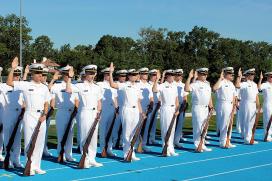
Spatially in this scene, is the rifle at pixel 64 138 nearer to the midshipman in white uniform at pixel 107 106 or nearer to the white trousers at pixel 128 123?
the white trousers at pixel 128 123

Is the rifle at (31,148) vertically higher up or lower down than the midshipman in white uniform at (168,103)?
lower down

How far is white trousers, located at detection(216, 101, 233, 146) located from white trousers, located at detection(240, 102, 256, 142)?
49.1 inches

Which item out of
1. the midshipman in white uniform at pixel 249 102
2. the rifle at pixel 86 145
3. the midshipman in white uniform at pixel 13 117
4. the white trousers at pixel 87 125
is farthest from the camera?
the midshipman in white uniform at pixel 249 102

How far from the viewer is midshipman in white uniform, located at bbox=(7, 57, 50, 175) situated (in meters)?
9.61

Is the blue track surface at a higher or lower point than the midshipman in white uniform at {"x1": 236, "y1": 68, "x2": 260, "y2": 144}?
lower

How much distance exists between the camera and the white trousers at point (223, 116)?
44.4ft

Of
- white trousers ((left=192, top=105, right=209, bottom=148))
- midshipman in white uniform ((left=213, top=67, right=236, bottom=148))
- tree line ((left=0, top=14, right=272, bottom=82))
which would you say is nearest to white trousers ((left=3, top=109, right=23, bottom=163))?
white trousers ((left=192, top=105, right=209, bottom=148))

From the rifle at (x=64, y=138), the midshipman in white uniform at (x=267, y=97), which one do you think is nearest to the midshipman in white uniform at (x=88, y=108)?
the rifle at (x=64, y=138)

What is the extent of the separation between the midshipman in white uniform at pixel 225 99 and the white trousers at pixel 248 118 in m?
1.26

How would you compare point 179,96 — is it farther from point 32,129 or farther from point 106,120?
point 32,129

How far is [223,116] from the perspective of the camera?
1359 cm

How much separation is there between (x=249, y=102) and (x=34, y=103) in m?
7.42

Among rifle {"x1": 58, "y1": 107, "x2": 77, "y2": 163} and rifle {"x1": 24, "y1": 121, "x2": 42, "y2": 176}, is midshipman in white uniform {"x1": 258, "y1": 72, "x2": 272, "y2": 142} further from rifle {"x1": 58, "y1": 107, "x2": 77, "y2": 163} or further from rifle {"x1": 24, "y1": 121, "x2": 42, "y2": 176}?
rifle {"x1": 24, "y1": 121, "x2": 42, "y2": 176}

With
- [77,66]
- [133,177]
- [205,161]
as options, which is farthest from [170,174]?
[77,66]
